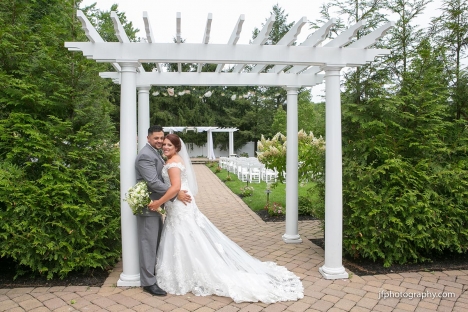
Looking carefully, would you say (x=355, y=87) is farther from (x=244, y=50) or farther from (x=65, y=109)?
(x=65, y=109)

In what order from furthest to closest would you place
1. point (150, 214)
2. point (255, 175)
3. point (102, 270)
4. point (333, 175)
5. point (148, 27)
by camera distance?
point (255, 175), point (102, 270), point (333, 175), point (150, 214), point (148, 27)

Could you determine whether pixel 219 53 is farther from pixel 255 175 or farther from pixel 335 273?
pixel 255 175

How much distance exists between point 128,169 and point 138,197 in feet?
1.72

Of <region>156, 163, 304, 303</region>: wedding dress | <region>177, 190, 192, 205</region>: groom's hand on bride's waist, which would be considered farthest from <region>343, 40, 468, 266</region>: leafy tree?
<region>177, 190, 192, 205</region>: groom's hand on bride's waist

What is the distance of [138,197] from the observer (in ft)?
13.3

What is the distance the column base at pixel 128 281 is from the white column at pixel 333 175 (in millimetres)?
2449

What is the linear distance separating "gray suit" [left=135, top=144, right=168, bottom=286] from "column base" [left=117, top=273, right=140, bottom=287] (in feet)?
0.62

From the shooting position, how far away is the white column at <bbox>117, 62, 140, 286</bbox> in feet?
14.4

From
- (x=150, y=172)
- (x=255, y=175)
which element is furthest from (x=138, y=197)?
(x=255, y=175)

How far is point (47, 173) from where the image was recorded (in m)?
4.47

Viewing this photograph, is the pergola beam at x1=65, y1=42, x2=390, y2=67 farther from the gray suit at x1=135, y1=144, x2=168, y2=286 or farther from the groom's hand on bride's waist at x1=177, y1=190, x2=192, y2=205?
the groom's hand on bride's waist at x1=177, y1=190, x2=192, y2=205

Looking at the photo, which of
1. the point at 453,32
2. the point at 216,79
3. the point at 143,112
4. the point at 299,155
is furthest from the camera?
the point at 299,155

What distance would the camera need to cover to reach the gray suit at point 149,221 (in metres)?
4.21

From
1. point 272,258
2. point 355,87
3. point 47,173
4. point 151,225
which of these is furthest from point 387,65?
point 47,173
